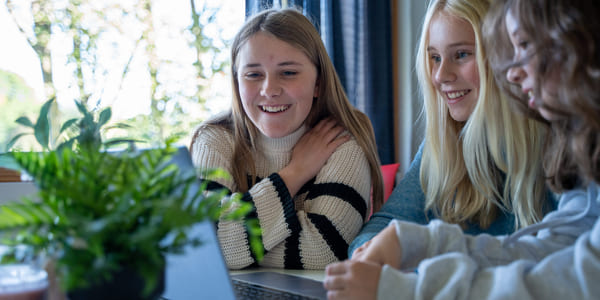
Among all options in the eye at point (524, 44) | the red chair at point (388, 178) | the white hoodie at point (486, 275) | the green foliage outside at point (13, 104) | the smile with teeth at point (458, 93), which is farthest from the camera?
the red chair at point (388, 178)

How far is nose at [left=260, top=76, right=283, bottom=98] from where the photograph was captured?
1328mm

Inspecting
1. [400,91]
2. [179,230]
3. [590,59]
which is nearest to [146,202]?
[179,230]

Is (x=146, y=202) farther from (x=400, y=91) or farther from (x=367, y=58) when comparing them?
(x=400, y=91)

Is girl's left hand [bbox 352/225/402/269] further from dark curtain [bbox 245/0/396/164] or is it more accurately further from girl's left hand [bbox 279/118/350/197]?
dark curtain [bbox 245/0/396/164]

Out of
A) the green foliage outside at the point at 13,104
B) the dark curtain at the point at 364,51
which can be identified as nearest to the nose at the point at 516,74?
the green foliage outside at the point at 13,104

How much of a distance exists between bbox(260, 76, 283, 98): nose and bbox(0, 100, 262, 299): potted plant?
0.77 metres

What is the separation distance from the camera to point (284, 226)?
116cm

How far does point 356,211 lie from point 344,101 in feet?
1.24

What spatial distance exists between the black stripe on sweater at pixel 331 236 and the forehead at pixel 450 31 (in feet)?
1.68

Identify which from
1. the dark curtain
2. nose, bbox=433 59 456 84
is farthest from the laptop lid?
the dark curtain

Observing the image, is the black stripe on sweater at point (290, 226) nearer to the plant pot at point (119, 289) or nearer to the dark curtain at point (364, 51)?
the plant pot at point (119, 289)

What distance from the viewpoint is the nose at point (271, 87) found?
1.33 metres

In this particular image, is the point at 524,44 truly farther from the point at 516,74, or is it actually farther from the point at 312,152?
the point at 312,152

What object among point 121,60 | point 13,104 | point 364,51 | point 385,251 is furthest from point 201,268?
point 364,51
